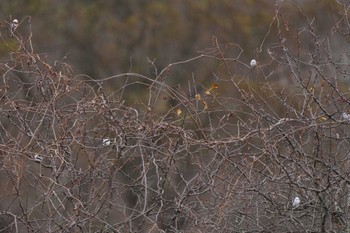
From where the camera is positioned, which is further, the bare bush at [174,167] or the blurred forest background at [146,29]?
the blurred forest background at [146,29]

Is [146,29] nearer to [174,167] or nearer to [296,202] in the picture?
[174,167]

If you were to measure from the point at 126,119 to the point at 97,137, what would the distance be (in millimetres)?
226

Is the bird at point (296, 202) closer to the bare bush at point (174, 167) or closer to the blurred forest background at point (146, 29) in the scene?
the bare bush at point (174, 167)

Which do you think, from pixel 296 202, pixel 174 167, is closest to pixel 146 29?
pixel 174 167

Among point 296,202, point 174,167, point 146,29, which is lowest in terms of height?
point 146,29

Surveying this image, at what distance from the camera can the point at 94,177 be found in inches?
191

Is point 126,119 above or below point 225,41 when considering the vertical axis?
above

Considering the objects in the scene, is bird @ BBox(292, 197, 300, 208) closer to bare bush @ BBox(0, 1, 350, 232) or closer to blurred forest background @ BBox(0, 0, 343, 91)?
bare bush @ BBox(0, 1, 350, 232)

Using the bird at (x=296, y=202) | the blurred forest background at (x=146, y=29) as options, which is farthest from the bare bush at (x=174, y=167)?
the blurred forest background at (x=146, y=29)

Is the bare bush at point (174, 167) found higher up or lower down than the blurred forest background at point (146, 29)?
higher up

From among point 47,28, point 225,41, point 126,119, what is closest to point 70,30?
point 47,28

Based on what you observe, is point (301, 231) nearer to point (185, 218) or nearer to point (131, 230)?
point (185, 218)

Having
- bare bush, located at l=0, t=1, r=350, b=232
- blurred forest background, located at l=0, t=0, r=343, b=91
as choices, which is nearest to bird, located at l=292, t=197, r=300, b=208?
bare bush, located at l=0, t=1, r=350, b=232

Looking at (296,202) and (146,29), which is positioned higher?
(296,202)
